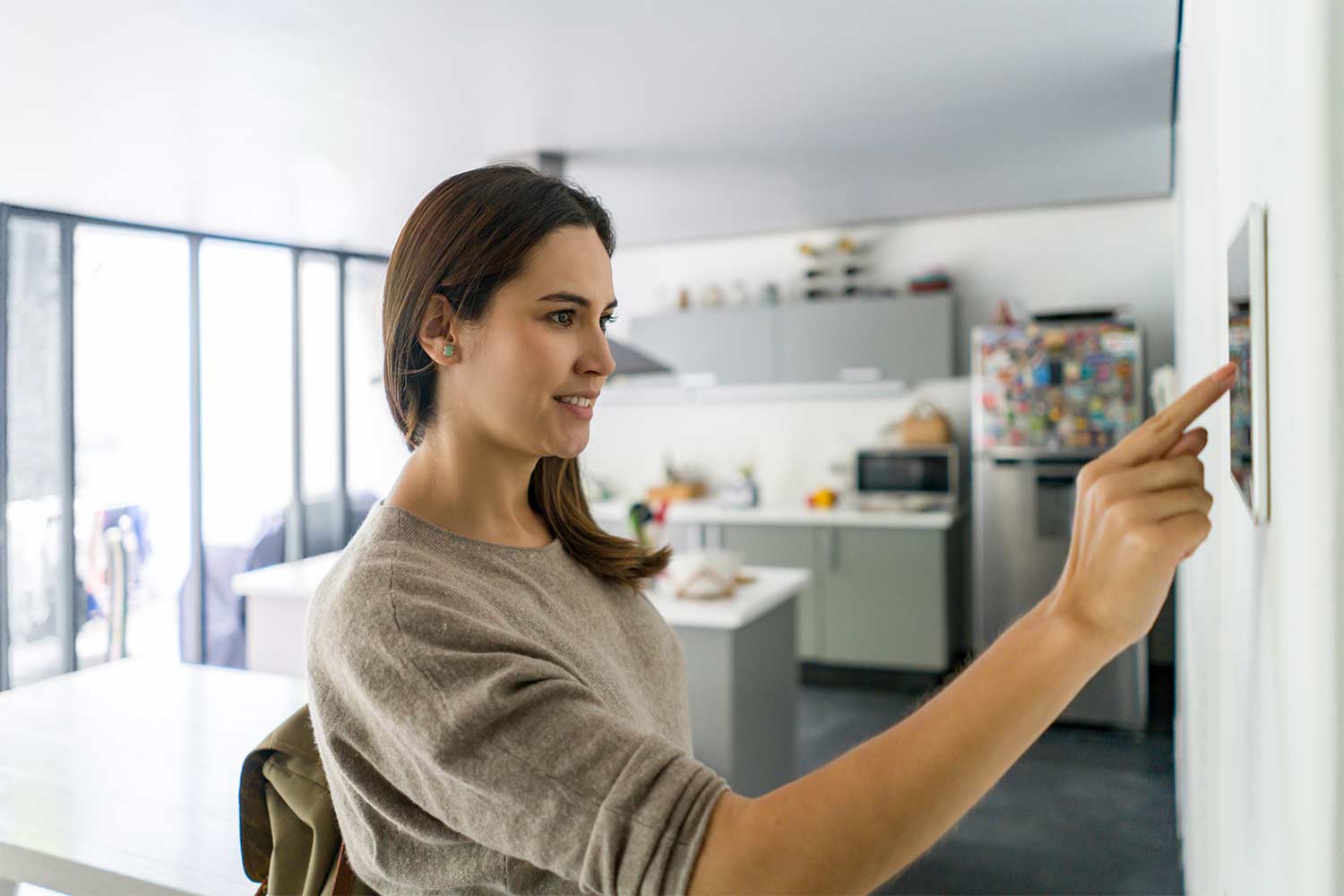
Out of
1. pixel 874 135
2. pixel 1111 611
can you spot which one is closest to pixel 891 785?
pixel 1111 611

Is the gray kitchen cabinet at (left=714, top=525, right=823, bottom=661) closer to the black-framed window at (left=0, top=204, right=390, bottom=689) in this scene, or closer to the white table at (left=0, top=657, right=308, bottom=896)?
the black-framed window at (left=0, top=204, right=390, bottom=689)

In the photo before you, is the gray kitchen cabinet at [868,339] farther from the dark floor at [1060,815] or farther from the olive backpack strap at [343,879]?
the olive backpack strap at [343,879]

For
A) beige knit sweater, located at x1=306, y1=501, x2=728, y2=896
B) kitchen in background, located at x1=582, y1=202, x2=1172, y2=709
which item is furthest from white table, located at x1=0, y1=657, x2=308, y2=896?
kitchen in background, located at x1=582, y1=202, x2=1172, y2=709

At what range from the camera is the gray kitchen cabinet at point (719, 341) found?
18.2 feet

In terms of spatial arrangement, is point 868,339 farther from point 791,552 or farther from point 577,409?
point 577,409

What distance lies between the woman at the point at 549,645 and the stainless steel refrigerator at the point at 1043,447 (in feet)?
12.5

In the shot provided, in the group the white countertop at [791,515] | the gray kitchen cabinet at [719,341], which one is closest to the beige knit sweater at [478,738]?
the white countertop at [791,515]

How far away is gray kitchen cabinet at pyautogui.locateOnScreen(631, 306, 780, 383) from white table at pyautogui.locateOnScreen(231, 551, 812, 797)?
1.93 meters

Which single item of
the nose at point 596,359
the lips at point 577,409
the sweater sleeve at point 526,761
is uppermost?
the nose at point 596,359

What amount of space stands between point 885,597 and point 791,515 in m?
0.62

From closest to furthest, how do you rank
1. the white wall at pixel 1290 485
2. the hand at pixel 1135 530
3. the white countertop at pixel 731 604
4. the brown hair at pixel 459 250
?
the white wall at pixel 1290 485 < the hand at pixel 1135 530 < the brown hair at pixel 459 250 < the white countertop at pixel 731 604

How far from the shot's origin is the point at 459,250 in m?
0.91

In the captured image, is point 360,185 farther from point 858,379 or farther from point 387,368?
point 387,368

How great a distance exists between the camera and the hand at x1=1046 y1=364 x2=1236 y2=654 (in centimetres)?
61
